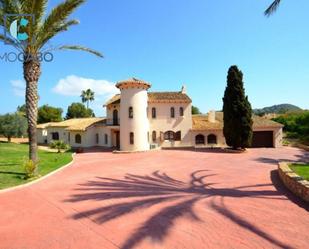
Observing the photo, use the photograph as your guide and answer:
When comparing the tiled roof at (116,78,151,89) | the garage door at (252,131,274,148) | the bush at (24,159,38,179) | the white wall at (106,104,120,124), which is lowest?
the bush at (24,159,38,179)

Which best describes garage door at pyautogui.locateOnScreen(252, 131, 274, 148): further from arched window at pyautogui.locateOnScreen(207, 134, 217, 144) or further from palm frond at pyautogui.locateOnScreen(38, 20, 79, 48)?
palm frond at pyautogui.locateOnScreen(38, 20, 79, 48)

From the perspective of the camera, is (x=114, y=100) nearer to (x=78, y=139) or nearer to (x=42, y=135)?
(x=78, y=139)

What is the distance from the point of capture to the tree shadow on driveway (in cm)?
738

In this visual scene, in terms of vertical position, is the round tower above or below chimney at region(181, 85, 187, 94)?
below

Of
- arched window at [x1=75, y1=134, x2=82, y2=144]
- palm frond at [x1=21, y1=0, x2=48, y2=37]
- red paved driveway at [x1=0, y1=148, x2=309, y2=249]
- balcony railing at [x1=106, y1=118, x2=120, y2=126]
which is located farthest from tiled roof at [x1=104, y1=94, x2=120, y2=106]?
red paved driveway at [x1=0, y1=148, x2=309, y2=249]

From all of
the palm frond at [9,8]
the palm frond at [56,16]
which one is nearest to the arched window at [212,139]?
the palm frond at [56,16]

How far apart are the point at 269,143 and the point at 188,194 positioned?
87.8ft

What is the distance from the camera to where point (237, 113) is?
94.9 feet

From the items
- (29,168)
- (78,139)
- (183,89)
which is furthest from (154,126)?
(29,168)

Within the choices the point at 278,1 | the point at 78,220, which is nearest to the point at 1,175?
the point at 78,220

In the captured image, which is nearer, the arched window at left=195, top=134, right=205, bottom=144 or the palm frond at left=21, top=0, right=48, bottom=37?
the palm frond at left=21, top=0, right=48, bottom=37

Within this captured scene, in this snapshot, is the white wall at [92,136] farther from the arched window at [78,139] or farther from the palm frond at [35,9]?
the palm frond at [35,9]

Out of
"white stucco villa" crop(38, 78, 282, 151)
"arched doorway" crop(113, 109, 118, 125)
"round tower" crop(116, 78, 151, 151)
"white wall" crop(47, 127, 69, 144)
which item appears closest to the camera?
"round tower" crop(116, 78, 151, 151)

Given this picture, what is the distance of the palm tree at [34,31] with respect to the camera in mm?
15016
